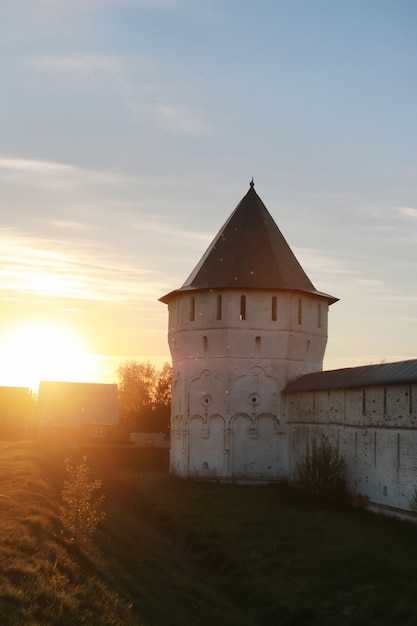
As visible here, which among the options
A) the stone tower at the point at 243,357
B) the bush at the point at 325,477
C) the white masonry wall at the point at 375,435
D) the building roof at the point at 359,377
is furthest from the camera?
the stone tower at the point at 243,357

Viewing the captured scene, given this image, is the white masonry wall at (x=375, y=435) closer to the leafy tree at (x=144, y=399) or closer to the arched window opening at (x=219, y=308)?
the arched window opening at (x=219, y=308)

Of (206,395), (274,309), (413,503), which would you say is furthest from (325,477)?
(274,309)

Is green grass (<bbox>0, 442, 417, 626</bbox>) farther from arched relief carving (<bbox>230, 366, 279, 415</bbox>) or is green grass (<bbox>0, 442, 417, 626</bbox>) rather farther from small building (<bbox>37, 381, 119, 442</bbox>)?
small building (<bbox>37, 381, 119, 442</bbox>)

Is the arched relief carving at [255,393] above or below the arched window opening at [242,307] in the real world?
below

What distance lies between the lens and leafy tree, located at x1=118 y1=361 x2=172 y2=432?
57094 millimetres

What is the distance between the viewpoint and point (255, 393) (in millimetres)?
30250

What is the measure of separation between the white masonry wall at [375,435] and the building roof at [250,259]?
17.7ft

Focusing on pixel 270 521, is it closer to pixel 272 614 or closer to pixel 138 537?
pixel 138 537

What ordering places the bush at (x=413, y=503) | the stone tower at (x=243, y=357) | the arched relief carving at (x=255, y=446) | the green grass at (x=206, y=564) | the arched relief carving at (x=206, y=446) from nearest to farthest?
the green grass at (x=206, y=564) < the bush at (x=413, y=503) < the arched relief carving at (x=255, y=446) < the stone tower at (x=243, y=357) < the arched relief carving at (x=206, y=446)

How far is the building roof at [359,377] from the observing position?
21.4 metres

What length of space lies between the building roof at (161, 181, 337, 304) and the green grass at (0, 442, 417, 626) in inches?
328

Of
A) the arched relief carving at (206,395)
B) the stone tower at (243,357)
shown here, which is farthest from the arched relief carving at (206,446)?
the arched relief carving at (206,395)

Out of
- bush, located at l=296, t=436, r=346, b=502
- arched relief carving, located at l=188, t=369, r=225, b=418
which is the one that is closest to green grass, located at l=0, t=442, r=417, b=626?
bush, located at l=296, t=436, r=346, b=502

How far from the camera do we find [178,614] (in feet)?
45.6
